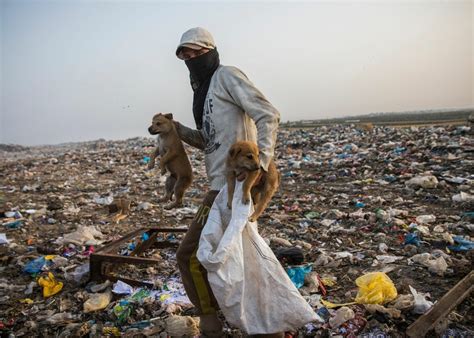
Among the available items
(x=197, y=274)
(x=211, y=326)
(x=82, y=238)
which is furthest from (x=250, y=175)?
(x=82, y=238)

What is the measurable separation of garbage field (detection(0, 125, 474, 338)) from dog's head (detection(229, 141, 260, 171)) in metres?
0.85

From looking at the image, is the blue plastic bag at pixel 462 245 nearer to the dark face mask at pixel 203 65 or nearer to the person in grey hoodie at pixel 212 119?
the person in grey hoodie at pixel 212 119

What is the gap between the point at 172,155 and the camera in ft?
7.34

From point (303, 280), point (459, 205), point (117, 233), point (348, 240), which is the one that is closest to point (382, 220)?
point (348, 240)

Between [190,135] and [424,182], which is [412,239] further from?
[190,135]

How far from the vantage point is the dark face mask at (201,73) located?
197cm

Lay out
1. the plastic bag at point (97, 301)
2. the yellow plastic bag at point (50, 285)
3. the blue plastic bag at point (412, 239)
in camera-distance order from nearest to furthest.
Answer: the plastic bag at point (97, 301), the yellow plastic bag at point (50, 285), the blue plastic bag at point (412, 239)

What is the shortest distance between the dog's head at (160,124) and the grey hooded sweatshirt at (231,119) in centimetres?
24

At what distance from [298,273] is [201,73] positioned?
1723 millimetres

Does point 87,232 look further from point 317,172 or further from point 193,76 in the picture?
point 317,172

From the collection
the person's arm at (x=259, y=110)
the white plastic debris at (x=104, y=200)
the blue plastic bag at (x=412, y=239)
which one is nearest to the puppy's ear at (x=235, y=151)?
the person's arm at (x=259, y=110)

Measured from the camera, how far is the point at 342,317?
2.23m

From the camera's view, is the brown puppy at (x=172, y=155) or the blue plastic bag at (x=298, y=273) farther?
the blue plastic bag at (x=298, y=273)

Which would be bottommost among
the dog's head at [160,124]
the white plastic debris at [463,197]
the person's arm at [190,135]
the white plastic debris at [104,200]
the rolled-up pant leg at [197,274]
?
the white plastic debris at [463,197]
